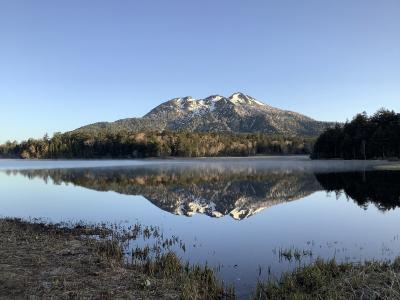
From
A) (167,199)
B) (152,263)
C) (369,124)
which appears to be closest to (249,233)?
(152,263)

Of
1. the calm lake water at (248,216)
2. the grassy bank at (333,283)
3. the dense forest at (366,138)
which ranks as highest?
the dense forest at (366,138)

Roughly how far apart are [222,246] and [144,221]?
35.4 ft

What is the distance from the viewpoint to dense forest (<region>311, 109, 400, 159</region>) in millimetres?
134500

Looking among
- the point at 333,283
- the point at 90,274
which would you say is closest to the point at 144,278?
the point at 90,274

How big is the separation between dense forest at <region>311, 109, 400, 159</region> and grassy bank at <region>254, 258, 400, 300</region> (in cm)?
12712

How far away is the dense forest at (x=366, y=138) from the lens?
5295 inches

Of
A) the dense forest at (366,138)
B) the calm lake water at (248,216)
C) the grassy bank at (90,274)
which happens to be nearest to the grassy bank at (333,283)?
the calm lake water at (248,216)

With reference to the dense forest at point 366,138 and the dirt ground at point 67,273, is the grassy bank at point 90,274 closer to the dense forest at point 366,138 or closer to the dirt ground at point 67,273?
the dirt ground at point 67,273

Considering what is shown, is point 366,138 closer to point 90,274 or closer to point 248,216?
point 248,216

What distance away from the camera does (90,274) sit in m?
Answer: 16.4

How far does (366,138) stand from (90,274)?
14168 cm

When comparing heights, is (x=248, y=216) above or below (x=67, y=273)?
below

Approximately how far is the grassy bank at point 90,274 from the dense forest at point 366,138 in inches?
5061

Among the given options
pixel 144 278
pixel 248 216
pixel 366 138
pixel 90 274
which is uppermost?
pixel 366 138
